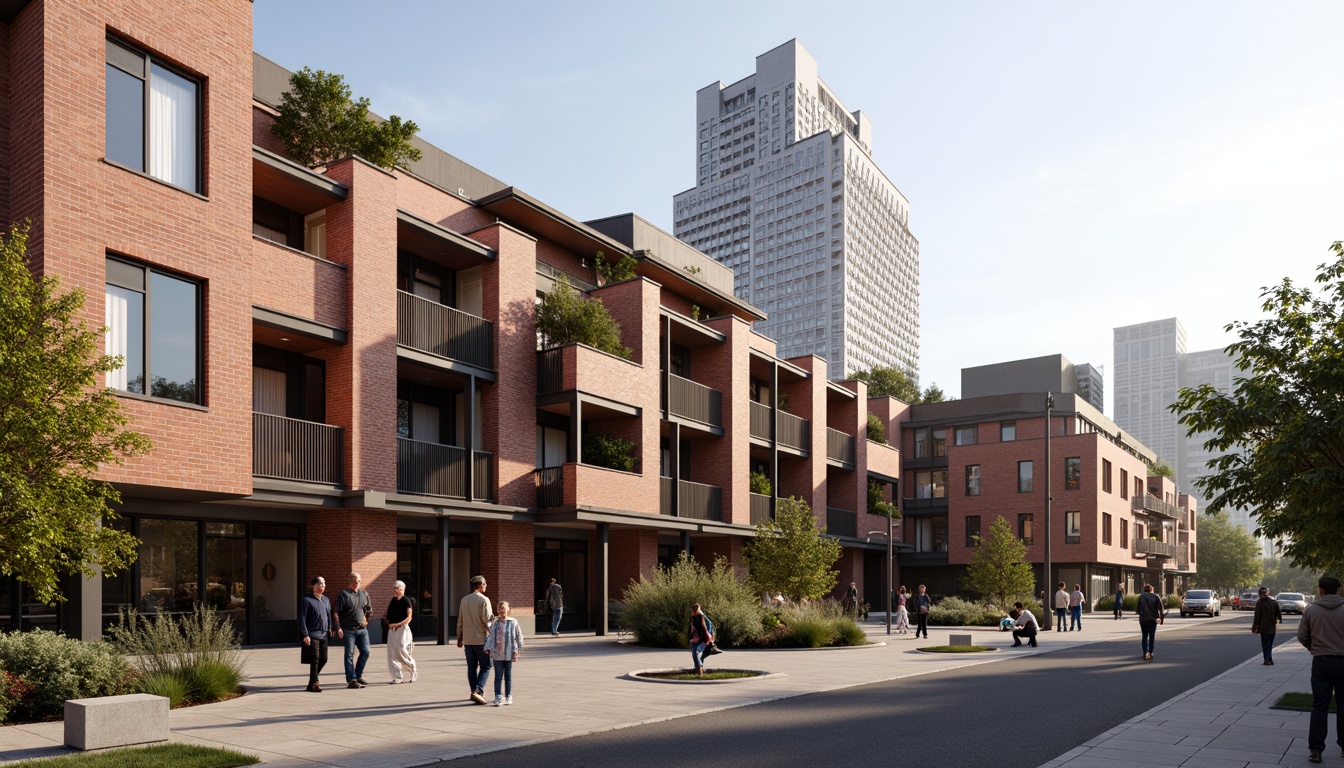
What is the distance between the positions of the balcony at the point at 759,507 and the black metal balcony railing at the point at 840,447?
24.0 feet

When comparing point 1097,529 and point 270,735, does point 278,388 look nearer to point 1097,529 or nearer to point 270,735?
point 270,735

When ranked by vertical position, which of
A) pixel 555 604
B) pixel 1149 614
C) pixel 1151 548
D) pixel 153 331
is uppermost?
pixel 153 331

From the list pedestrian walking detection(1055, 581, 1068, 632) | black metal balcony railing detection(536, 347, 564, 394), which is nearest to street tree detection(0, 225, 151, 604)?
black metal balcony railing detection(536, 347, 564, 394)

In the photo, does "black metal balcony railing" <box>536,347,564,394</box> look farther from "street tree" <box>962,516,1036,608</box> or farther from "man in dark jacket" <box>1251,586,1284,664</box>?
"street tree" <box>962,516,1036,608</box>

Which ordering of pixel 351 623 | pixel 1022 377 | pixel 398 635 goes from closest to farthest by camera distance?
pixel 351 623 → pixel 398 635 → pixel 1022 377

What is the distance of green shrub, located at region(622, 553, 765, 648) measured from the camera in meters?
25.0

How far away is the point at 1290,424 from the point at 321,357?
1959 centimetres

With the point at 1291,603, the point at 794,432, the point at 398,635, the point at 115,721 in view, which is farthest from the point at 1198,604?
the point at 115,721

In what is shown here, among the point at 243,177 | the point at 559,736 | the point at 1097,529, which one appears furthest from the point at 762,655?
the point at 1097,529

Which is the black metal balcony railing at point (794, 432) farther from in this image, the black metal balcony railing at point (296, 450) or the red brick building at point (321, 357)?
the black metal balcony railing at point (296, 450)

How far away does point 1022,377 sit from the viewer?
82750 millimetres

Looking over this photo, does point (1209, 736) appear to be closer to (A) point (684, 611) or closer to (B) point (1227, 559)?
(A) point (684, 611)

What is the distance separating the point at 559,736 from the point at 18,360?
7.94m

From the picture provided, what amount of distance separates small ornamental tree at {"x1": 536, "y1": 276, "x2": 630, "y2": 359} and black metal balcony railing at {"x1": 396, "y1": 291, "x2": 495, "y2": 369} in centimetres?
256
